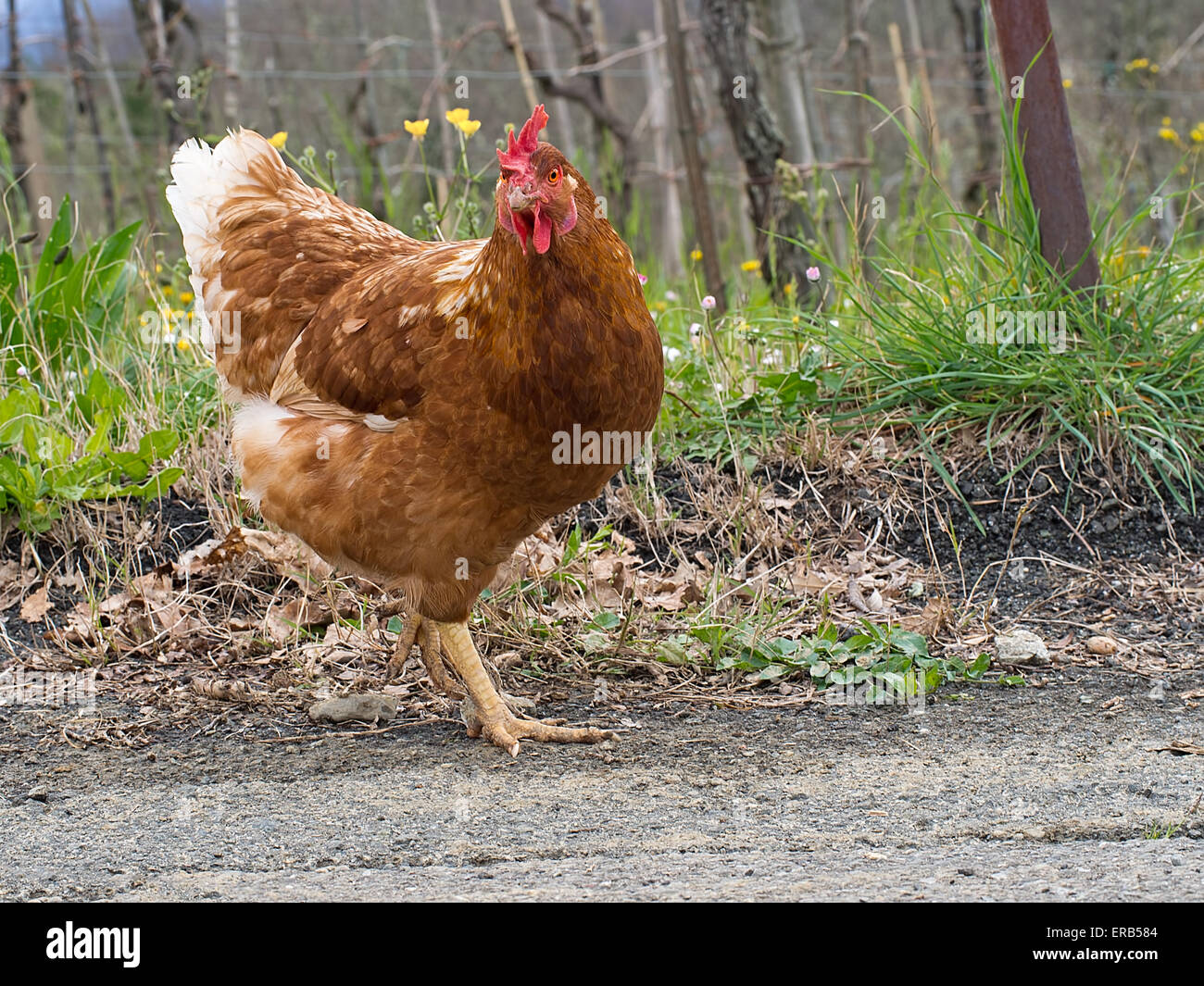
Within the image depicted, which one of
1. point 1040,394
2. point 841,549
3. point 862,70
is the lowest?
point 841,549

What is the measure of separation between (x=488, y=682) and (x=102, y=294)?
8.86 feet

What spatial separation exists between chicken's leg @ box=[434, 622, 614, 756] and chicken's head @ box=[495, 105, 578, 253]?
3.43 feet

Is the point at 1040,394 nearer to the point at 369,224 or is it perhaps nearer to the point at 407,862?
the point at 369,224

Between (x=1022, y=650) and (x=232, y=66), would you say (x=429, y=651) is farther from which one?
(x=232, y=66)

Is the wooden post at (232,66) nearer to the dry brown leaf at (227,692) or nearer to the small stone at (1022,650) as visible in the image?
the dry brown leaf at (227,692)

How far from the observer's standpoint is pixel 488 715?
291cm

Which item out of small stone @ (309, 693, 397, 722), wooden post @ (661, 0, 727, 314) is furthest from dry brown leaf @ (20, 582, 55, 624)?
wooden post @ (661, 0, 727, 314)

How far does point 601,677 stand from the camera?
11.0ft

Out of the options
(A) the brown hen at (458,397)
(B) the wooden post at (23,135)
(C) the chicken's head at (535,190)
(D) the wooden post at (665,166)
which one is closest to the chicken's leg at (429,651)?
(A) the brown hen at (458,397)

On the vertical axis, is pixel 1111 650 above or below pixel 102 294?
below

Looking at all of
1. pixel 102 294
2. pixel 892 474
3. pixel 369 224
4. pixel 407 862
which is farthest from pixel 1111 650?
pixel 102 294

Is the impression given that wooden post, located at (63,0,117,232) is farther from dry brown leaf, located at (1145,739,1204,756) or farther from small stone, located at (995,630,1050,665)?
dry brown leaf, located at (1145,739,1204,756)

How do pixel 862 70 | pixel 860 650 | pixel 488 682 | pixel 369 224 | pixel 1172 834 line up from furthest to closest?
pixel 862 70 → pixel 369 224 → pixel 860 650 → pixel 488 682 → pixel 1172 834

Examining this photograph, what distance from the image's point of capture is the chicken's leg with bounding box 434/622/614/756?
9.48 feet
